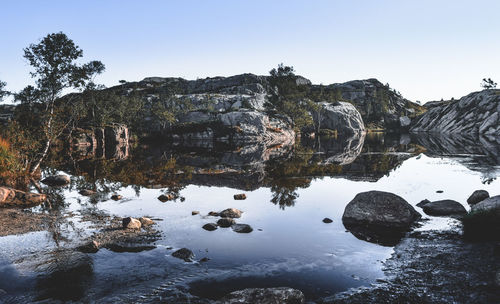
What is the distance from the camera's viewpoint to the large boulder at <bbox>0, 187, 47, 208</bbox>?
1747 cm

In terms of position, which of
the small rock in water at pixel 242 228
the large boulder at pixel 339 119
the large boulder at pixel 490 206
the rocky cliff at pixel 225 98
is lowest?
the small rock in water at pixel 242 228

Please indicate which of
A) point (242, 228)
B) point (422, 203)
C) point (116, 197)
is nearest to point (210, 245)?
point (242, 228)

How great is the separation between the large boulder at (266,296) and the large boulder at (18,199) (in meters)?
14.8

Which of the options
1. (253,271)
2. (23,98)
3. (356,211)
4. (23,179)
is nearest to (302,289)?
(253,271)

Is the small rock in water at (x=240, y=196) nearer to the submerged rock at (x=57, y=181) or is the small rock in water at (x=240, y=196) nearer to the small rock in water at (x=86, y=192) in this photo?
the small rock in water at (x=86, y=192)

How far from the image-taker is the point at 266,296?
8172 mm

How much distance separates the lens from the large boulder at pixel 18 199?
17.5 m

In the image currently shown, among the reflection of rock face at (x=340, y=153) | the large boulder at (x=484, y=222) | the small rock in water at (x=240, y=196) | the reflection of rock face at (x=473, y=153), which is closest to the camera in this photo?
the large boulder at (x=484, y=222)

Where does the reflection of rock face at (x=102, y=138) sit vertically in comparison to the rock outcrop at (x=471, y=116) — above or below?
below

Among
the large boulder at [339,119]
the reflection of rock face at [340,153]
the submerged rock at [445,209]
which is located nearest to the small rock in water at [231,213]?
the submerged rock at [445,209]

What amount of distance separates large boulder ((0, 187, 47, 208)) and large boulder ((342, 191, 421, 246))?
54.6ft

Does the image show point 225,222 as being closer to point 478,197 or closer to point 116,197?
point 116,197

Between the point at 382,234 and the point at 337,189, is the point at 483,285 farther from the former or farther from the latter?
the point at 337,189

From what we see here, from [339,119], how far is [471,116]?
44227mm
